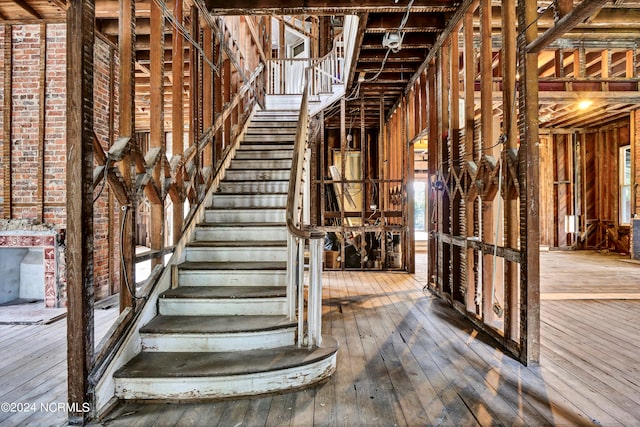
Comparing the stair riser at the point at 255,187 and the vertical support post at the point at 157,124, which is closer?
the vertical support post at the point at 157,124

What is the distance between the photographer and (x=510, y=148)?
2.87m

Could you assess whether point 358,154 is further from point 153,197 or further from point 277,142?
point 153,197

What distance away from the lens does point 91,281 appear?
2.10 m

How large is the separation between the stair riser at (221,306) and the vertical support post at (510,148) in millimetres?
1856

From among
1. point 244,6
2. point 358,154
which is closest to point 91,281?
point 244,6

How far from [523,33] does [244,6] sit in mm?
2992

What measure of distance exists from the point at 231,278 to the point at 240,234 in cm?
70

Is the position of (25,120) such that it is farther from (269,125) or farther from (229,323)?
(229,323)

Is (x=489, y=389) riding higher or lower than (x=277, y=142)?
lower

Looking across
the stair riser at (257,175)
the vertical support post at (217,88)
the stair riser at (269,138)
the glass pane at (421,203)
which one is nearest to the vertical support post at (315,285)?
the stair riser at (257,175)

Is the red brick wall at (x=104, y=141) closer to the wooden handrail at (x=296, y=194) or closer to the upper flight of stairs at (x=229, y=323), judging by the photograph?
the upper flight of stairs at (x=229, y=323)

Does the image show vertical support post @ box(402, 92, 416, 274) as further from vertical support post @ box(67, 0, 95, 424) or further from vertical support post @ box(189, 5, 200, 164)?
vertical support post @ box(67, 0, 95, 424)

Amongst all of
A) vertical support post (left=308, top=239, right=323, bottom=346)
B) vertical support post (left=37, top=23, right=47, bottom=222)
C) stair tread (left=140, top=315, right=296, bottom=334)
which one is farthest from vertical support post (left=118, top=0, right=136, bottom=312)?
vertical support post (left=37, top=23, right=47, bottom=222)

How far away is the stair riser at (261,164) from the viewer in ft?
16.2
